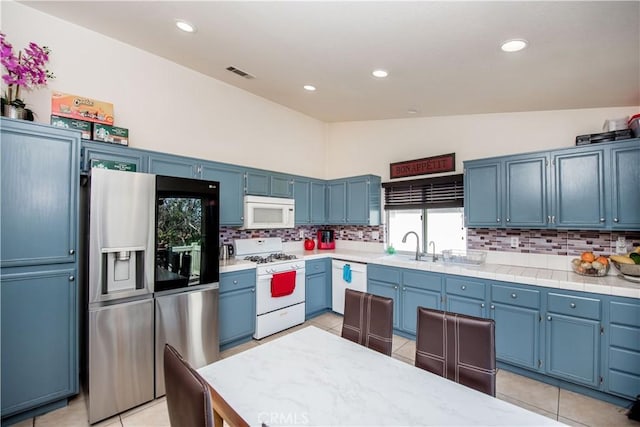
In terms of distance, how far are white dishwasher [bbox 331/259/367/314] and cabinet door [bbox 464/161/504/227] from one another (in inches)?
56.2

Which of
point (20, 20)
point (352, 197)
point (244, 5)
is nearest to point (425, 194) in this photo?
point (352, 197)

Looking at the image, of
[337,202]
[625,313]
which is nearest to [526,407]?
[625,313]

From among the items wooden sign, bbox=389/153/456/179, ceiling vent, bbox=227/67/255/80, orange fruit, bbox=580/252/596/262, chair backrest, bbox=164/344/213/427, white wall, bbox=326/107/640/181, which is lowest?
chair backrest, bbox=164/344/213/427

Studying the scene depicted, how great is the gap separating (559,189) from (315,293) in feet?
9.72

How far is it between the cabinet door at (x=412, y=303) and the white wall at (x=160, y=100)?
2482mm

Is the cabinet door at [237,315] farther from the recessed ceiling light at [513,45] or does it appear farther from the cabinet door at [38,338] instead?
the recessed ceiling light at [513,45]

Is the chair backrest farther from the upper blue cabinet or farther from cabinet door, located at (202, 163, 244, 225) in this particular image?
the upper blue cabinet

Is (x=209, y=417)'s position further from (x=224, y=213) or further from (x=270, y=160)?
(x=270, y=160)

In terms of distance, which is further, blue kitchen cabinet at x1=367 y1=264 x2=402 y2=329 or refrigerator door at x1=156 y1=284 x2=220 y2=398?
blue kitchen cabinet at x1=367 y1=264 x2=402 y2=329

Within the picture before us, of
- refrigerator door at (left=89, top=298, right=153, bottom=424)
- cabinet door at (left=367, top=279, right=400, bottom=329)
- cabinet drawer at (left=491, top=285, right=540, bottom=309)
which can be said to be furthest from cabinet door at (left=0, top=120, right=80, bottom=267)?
cabinet drawer at (left=491, top=285, right=540, bottom=309)

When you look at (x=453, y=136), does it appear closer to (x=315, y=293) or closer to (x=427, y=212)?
(x=427, y=212)

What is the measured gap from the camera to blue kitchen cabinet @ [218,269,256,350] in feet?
9.77

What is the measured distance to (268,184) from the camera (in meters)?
3.78

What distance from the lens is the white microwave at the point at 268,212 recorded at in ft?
11.4
